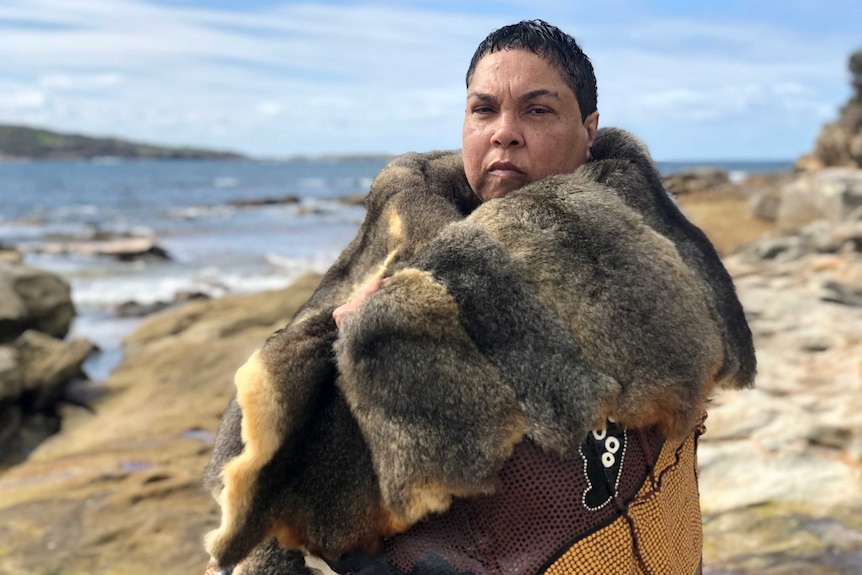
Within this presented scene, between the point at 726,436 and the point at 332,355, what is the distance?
3.97m

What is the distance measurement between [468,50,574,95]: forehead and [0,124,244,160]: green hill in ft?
493

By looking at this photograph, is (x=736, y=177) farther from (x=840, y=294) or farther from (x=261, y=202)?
(x=840, y=294)

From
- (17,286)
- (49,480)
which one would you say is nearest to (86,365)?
(17,286)

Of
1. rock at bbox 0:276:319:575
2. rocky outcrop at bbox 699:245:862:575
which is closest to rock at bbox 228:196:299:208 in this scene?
rock at bbox 0:276:319:575

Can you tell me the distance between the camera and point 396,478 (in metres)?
1.49

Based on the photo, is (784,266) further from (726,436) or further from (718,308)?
(718,308)

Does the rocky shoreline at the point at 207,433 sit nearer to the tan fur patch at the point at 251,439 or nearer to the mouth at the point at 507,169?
the mouth at the point at 507,169

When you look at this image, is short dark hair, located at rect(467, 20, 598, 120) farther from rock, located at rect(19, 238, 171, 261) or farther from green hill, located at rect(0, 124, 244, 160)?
green hill, located at rect(0, 124, 244, 160)

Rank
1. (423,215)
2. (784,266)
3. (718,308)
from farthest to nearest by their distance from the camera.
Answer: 1. (784,266)
2. (423,215)
3. (718,308)

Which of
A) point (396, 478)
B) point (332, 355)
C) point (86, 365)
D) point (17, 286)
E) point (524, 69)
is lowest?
point (86, 365)

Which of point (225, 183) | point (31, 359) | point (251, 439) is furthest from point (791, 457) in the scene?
point (225, 183)

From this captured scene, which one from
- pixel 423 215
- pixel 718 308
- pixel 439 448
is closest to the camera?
pixel 439 448

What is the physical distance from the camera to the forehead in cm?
185

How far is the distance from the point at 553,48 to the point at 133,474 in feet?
17.3
